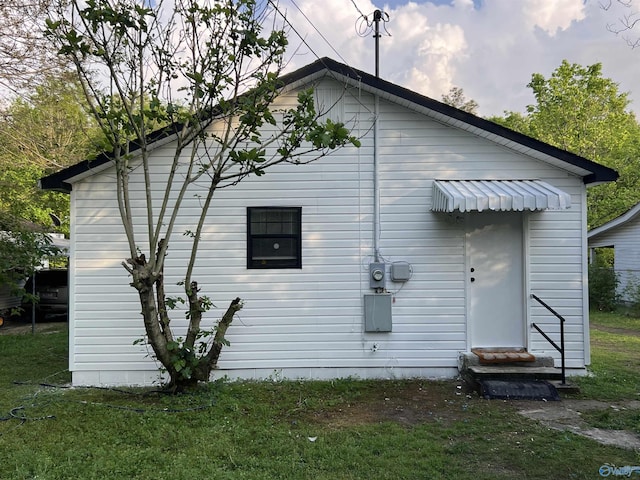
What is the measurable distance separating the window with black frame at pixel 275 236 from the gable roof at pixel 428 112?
1716 mm

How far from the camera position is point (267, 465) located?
12.2 feet

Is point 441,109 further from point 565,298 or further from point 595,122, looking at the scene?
point 595,122

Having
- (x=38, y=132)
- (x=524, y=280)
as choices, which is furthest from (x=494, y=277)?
(x=38, y=132)

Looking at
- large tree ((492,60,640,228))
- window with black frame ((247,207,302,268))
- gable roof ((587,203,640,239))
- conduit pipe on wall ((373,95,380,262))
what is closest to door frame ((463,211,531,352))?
conduit pipe on wall ((373,95,380,262))

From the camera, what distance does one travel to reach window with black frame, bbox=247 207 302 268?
657 cm

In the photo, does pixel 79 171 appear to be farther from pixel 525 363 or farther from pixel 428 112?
pixel 525 363

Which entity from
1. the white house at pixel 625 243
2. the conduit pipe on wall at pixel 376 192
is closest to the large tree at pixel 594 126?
the white house at pixel 625 243

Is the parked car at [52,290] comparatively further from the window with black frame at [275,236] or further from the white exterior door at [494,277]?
the white exterior door at [494,277]

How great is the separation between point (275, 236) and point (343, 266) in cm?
109

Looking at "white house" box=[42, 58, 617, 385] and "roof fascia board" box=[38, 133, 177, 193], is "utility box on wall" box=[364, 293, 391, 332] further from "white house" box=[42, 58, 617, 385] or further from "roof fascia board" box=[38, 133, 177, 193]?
"roof fascia board" box=[38, 133, 177, 193]

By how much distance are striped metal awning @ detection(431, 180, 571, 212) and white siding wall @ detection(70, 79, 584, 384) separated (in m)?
0.51

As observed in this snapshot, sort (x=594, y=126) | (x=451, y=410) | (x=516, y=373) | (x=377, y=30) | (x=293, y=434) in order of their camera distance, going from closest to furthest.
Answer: (x=293, y=434) < (x=451, y=410) < (x=516, y=373) < (x=377, y=30) < (x=594, y=126)

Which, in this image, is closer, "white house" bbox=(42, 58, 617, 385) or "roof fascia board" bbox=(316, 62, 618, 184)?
"roof fascia board" bbox=(316, 62, 618, 184)

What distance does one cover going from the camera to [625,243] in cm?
1661
